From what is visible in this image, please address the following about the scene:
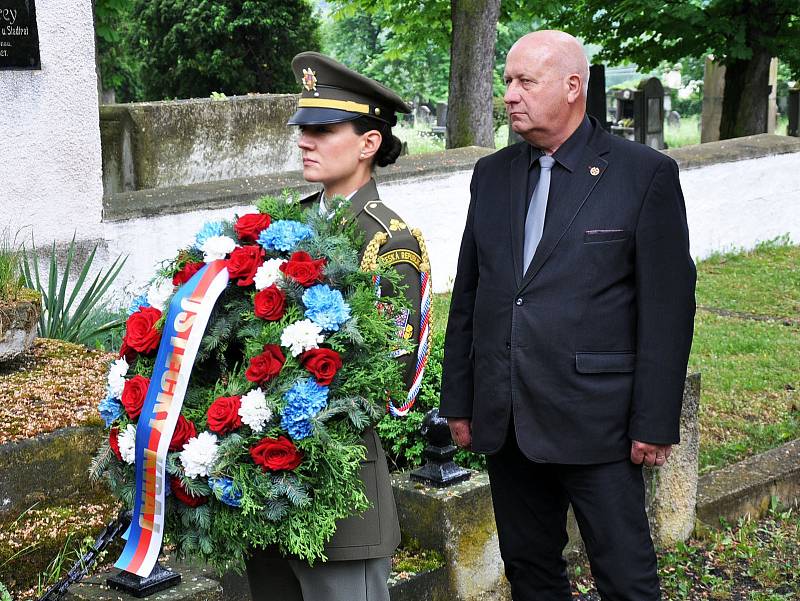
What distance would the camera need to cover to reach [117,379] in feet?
8.63

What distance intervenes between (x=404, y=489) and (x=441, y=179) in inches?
203

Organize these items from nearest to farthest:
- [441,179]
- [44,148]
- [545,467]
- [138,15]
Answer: [545,467] < [44,148] < [441,179] < [138,15]

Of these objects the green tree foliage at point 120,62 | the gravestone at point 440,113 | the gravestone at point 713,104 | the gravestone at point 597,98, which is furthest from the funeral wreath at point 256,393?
the gravestone at point 440,113

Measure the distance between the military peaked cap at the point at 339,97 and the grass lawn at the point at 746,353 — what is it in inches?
129

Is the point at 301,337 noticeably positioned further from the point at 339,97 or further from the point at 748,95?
the point at 748,95

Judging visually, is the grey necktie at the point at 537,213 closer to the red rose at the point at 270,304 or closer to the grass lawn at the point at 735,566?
the red rose at the point at 270,304

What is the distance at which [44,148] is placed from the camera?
6059mm

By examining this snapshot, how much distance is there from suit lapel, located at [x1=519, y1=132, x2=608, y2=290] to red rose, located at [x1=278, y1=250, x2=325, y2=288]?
0.72 meters

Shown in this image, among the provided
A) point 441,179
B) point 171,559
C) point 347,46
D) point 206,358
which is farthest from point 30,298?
point 347,46

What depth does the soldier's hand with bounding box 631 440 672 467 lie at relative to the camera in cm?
296

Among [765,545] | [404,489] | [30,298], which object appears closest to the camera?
[404,489]

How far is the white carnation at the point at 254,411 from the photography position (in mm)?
2396

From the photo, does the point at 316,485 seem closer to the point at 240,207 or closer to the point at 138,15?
the point at 240,207

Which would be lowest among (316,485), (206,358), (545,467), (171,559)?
(171,559)
